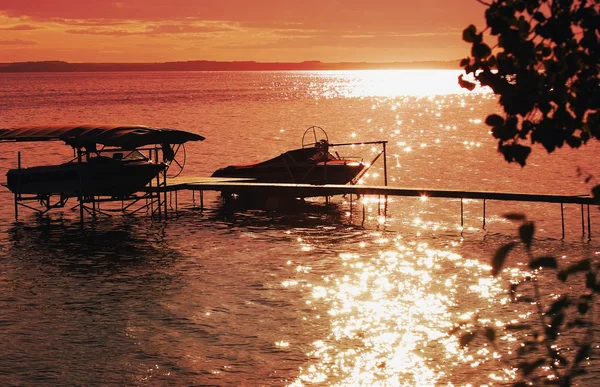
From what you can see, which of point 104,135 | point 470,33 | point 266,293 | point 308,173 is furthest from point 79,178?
point 470,33

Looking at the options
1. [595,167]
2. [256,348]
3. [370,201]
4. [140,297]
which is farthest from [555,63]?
[595,167]

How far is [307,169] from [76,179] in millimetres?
10626

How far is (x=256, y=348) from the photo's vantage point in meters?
15.8

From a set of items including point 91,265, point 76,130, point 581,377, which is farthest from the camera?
point 76,130

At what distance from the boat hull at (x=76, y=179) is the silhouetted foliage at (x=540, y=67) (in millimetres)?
27732

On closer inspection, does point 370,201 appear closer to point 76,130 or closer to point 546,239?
point 546,239

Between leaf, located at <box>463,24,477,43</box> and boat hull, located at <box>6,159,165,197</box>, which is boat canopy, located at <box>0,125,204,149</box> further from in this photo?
leaf, located at <box>463,24,477,43</box>

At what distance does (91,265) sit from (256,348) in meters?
10.3

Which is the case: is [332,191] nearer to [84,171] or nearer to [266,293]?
[84,171]

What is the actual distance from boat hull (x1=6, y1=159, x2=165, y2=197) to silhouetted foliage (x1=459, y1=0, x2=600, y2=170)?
27.7 m

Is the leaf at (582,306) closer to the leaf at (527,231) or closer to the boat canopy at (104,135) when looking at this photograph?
the leaf at (527,231)

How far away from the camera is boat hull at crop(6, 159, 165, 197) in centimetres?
3127

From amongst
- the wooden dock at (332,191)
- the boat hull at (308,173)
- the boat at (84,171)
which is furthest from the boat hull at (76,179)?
the boat hull at (308,173)

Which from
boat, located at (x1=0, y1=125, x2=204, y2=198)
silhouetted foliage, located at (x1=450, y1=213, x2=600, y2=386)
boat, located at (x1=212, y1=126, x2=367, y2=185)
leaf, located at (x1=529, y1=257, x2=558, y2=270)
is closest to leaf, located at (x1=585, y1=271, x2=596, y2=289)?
silhouetted foliage, located at (x1=450, y1=213, x2=600, y2=386)
